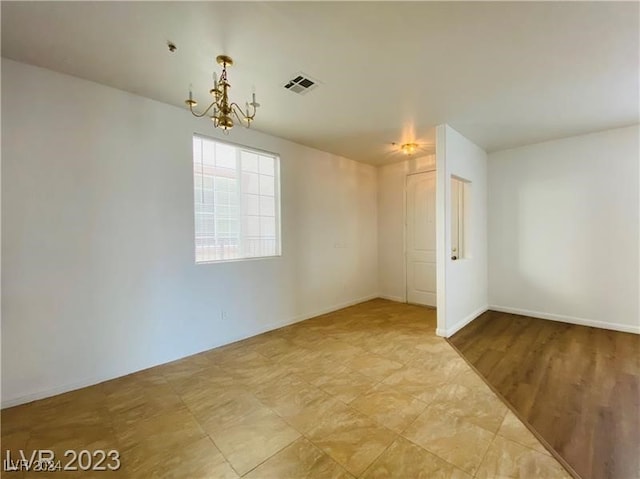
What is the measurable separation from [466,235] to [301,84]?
3.35 meters

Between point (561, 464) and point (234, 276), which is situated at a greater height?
point (234, 276)

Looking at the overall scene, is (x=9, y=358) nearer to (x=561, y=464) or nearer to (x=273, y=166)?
(x=273, y=166)

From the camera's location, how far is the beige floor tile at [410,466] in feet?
5.05

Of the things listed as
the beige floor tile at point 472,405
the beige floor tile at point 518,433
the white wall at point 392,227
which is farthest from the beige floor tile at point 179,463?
the white wall at point 392,227

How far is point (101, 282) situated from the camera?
2611 millimetres

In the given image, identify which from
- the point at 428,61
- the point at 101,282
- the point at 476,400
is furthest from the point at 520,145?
the point at 101,282

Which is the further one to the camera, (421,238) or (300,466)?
(421,238)

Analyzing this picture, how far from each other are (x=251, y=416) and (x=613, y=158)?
5407 millimetres

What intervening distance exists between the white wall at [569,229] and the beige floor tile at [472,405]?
2.97m

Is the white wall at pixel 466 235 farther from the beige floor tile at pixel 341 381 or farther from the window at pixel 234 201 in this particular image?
the window at pixel 234 201

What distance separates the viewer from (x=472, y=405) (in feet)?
7.13

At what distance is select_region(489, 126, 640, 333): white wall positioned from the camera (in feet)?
12.3

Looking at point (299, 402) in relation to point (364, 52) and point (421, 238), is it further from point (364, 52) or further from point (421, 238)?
point (421, 238)

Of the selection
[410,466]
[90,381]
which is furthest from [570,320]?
[90,381]
